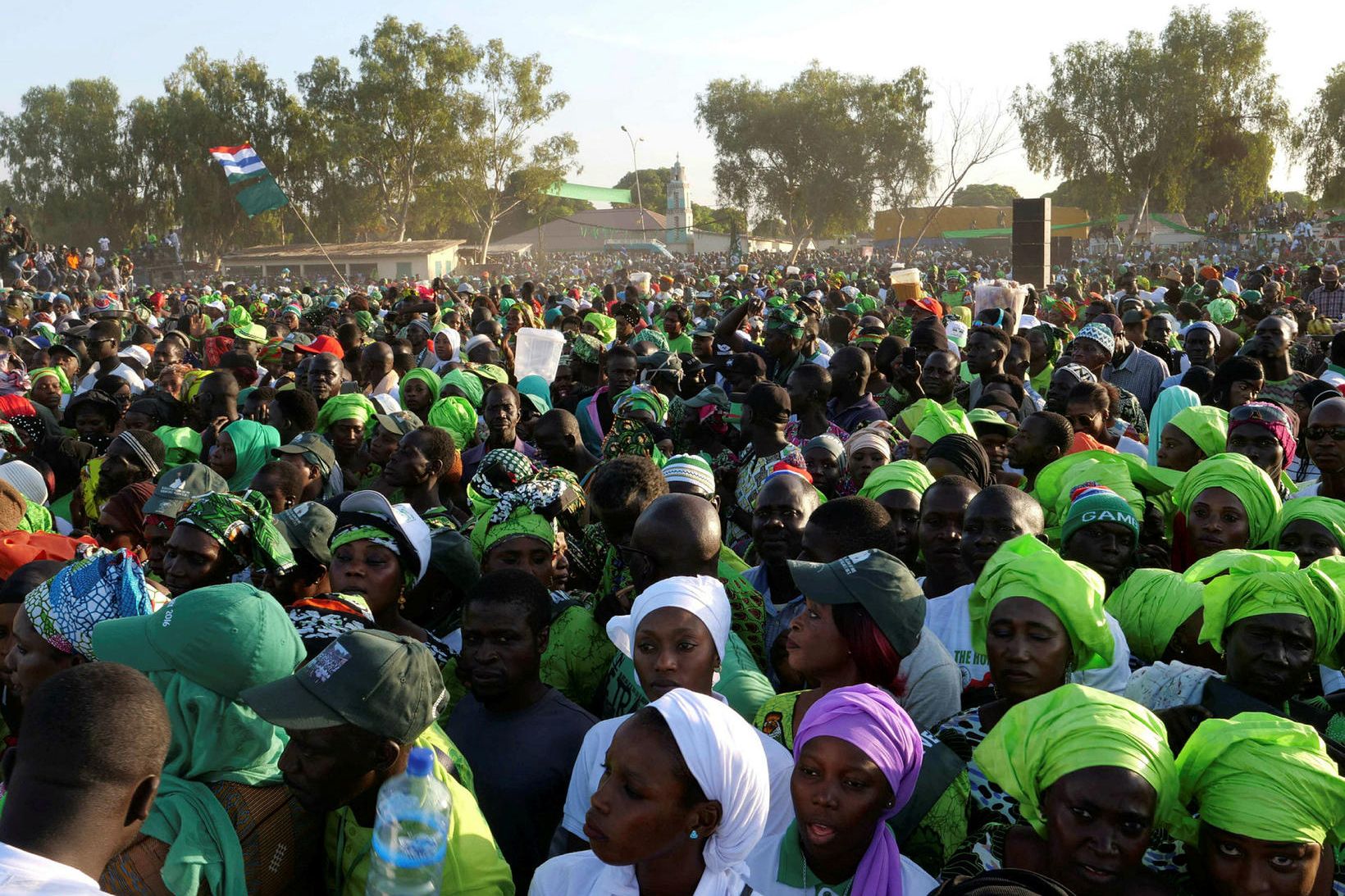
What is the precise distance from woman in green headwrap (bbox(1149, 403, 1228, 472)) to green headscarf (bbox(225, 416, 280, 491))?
14.5 feet

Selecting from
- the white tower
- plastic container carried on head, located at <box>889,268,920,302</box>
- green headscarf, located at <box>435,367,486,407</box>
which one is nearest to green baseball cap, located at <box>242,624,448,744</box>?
green headscarf, located at <box>435,367,486,407</box>

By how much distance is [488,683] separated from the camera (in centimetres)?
326

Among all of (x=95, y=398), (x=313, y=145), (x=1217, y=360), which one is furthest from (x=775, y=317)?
(x=313, y=145)

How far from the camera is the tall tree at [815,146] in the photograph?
179ft

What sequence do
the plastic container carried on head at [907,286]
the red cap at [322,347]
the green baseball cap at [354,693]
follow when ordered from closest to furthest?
the green baseball cap at [354,693]
the red cap at [322,347]
the plastic container carried on head at [907,286]

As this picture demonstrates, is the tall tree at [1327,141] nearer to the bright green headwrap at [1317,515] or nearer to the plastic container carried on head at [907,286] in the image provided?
the plastic container carried on head at [907,286]

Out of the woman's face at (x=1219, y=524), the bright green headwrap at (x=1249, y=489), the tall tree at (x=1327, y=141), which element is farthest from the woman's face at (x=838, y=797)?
the tall tree at (x=1327, y=141)

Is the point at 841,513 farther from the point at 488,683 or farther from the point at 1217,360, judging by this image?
the point at 1217,360

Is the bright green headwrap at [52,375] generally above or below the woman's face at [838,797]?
above

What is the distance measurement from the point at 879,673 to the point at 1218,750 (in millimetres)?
862

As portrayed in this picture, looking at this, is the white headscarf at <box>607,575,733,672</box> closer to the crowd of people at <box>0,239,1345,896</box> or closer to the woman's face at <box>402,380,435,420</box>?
the crowd of people at <box>0,239,1345,896</box>

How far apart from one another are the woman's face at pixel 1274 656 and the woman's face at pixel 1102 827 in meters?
0.95

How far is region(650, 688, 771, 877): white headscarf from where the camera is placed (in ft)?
7.47

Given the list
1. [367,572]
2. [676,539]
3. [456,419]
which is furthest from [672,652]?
[456,419]
